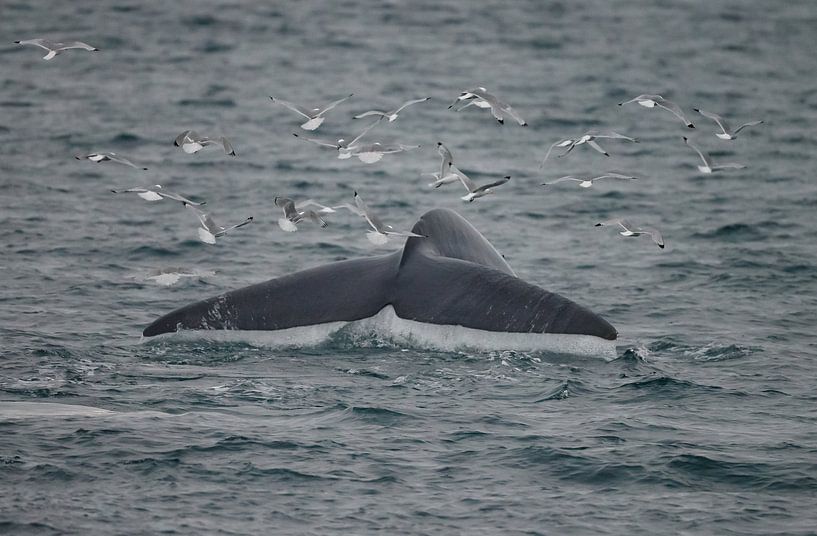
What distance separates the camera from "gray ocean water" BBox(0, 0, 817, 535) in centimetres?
1047

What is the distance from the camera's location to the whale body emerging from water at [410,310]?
12.6m

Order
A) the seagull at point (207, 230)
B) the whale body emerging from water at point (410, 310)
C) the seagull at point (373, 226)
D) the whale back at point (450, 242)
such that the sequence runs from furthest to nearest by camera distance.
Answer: the seagull at point (207, 230)
the whale back at point (450, 242)
the seagull at point (373, 226)
the whale body emerging from water at point (410, 310)

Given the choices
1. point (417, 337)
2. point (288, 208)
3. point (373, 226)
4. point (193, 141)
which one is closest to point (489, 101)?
point (373, 226)

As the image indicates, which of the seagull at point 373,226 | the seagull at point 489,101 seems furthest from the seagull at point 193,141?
the seagull at point 489,101

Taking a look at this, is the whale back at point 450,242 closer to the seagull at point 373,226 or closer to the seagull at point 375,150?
the seagull at point 373,226

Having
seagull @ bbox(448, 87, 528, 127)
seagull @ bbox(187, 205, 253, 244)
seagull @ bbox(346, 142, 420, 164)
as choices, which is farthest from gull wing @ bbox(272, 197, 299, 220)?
seagull @ bbox(448, 87, 528, 127)

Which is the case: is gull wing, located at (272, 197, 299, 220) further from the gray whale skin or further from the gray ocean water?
the gray ocean water

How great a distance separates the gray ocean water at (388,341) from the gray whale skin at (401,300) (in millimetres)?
324

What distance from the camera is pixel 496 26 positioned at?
50.7 metres

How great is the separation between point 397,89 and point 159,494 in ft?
90.1

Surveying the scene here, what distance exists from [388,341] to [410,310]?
1.50 feet

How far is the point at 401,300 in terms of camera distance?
13.0m

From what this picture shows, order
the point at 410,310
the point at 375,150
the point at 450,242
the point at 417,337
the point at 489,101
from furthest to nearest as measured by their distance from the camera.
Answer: the point at 489,101 → the point at 375,150 → the point at 450,242 → the point at 417,337 → the point at 410,310

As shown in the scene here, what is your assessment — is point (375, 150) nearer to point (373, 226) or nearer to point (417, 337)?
point (373, 226)
